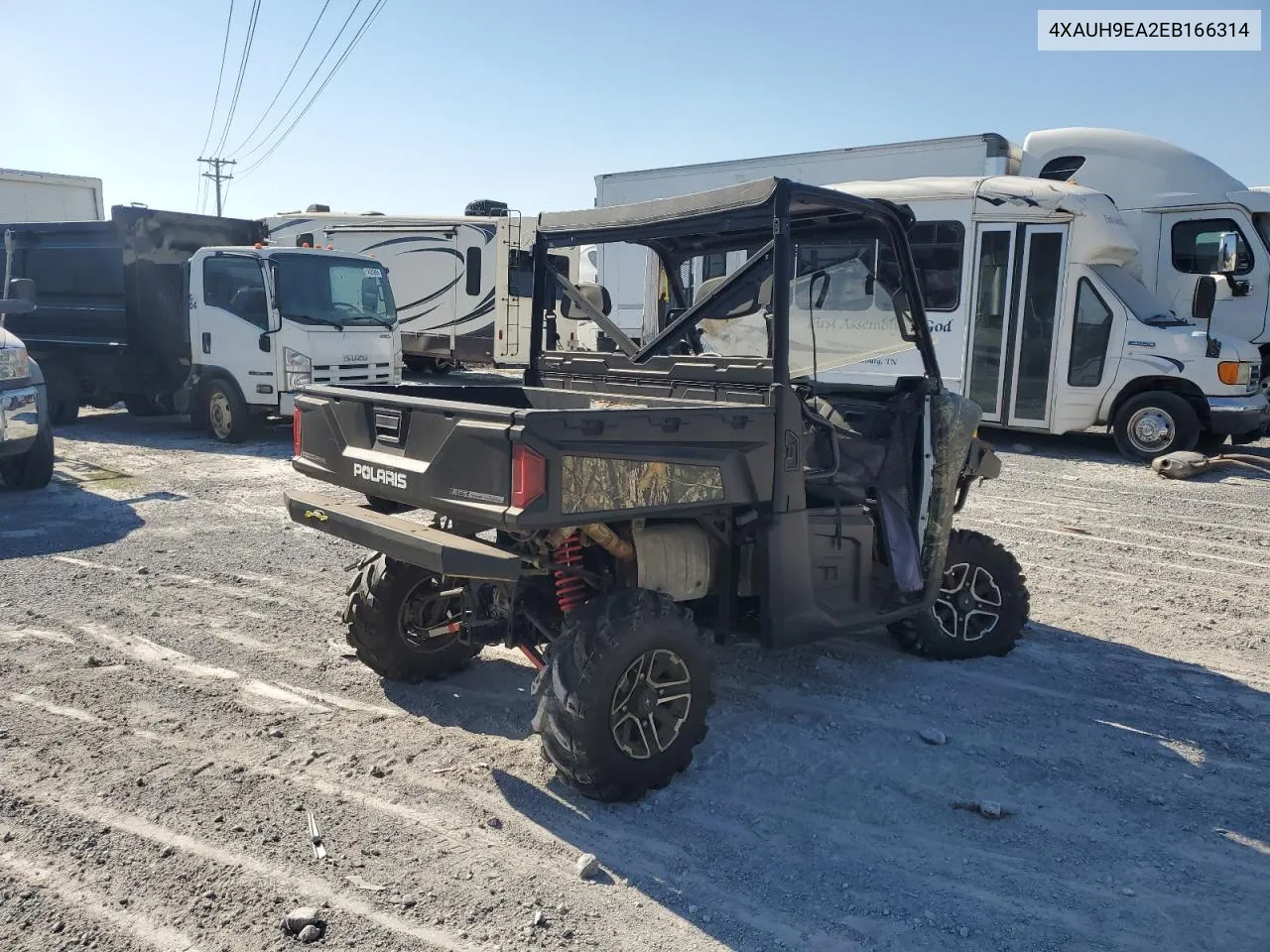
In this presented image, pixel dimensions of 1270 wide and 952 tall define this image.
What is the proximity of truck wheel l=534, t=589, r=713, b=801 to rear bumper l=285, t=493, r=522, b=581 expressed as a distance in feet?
1.33

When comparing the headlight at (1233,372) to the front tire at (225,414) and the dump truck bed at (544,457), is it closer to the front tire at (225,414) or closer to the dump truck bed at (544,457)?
the dump truck bed at (544,457)

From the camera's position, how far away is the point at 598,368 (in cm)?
471

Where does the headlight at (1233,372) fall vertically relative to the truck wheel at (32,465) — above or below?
above

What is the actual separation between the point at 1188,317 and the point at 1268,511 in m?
3.87

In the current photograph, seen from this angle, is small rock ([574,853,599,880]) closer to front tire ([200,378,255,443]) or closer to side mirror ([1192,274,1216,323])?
front tire ([200,378,255,443])

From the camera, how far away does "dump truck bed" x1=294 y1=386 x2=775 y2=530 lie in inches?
122

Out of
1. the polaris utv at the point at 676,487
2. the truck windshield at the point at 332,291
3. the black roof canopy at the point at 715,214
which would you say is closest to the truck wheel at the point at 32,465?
the truck windshield at the point at 332,291

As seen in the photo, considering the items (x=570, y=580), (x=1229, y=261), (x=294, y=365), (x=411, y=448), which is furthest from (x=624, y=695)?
(x=1229, y=261)

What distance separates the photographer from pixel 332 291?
445 inches

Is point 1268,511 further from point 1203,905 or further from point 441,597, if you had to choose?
point 441,597

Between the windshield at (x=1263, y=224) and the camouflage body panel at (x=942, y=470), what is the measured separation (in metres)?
9.30

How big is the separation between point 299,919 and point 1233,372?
10733 mm

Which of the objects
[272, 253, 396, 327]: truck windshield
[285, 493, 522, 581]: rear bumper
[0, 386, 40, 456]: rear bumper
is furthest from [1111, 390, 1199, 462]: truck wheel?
[0, 386, 40, 456]: rear bumper

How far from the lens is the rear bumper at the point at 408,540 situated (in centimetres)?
321
